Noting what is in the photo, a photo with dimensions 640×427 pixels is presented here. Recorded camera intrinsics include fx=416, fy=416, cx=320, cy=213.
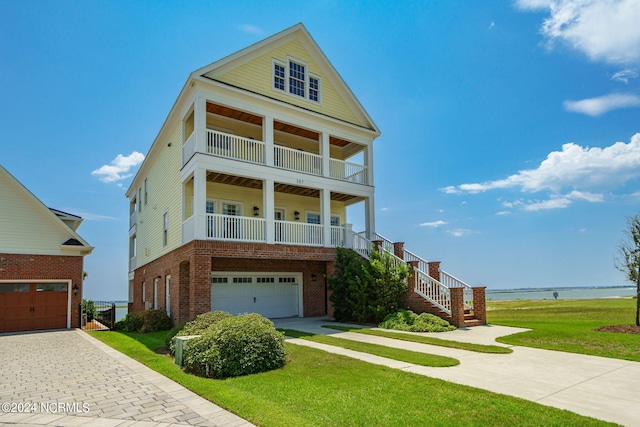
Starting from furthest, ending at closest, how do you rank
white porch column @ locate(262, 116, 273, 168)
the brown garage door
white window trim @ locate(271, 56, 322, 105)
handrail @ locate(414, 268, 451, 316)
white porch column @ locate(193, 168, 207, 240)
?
white window trim @ locate(271, 56, 322, 105) < the brown garage door < white porch column @ locate(262, 116, 273, 168) < handrail @ locate(414, 268, 451, 316) < white porch column @ locate(193, 168, 207, 240)

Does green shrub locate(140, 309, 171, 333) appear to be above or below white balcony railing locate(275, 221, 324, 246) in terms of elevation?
below

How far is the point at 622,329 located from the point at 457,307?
4603 millimetres

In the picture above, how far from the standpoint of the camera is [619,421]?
4973mm

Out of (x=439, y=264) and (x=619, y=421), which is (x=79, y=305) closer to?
(x=439, y=264)

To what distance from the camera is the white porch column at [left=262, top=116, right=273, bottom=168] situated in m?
16.9

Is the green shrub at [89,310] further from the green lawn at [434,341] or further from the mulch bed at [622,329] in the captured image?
the mulch bed at [622,329]

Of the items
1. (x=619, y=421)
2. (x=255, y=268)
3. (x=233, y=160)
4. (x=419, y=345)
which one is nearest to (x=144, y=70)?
(x=233, y=160)

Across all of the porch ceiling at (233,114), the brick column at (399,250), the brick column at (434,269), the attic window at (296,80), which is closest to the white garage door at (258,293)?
the brick column at (399,250)

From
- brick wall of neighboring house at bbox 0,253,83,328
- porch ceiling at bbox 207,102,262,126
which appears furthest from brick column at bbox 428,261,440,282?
brick wall of neighboring house at bbox 0,253,83,328

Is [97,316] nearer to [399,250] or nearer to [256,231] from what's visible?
[256,231]

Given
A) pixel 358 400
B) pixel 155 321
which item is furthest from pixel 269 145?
pixel 358 400

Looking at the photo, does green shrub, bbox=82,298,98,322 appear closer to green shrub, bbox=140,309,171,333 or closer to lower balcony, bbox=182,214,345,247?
green shrub, bbox=140,309,171,333

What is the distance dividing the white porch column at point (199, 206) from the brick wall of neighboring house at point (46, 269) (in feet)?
28.5

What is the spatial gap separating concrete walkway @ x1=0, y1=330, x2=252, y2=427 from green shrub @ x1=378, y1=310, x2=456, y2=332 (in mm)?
8346
